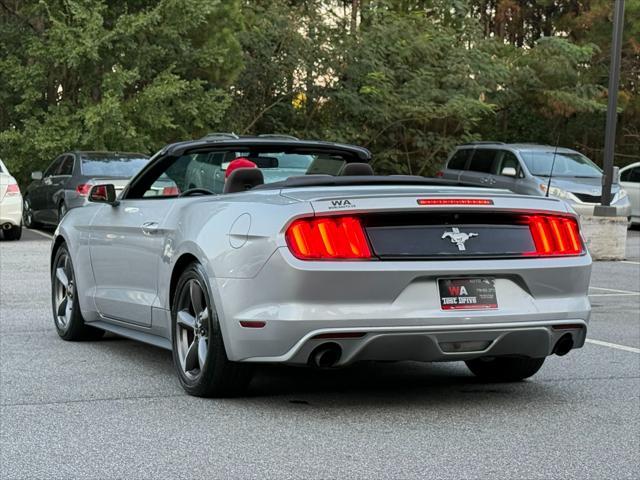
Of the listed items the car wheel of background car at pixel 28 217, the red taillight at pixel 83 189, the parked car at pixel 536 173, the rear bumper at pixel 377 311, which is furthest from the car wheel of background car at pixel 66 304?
the car wheel of background car at pixel 28 217

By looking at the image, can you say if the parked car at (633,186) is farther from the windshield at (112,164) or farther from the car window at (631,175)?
the windshield at (112,164)

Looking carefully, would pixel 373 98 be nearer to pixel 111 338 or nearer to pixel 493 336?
pixel 111 338

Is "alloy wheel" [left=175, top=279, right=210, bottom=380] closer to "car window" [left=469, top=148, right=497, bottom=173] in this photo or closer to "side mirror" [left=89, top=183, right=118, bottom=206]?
"side mirror" [left=89, top=183, right=118, bottom=206]

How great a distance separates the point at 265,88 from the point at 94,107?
7879mm

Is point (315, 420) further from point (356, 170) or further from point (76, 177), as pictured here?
point (76, 177)

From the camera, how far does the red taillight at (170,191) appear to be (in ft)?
26.0

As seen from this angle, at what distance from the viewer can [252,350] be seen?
6316mm

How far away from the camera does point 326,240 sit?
621 cm

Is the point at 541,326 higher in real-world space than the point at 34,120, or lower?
higher

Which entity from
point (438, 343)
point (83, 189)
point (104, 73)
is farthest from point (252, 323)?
point (104, 73)

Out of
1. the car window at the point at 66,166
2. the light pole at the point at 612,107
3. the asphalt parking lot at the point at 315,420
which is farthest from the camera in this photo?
the car window at the point at 66,166

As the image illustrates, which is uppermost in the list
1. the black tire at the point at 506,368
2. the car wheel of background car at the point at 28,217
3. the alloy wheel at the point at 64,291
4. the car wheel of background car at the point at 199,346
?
the car wheel of background car at the point at 199,346

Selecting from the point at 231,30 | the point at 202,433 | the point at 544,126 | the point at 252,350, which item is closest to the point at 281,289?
the point at 252,350

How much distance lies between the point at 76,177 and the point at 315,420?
15354 millimetres
